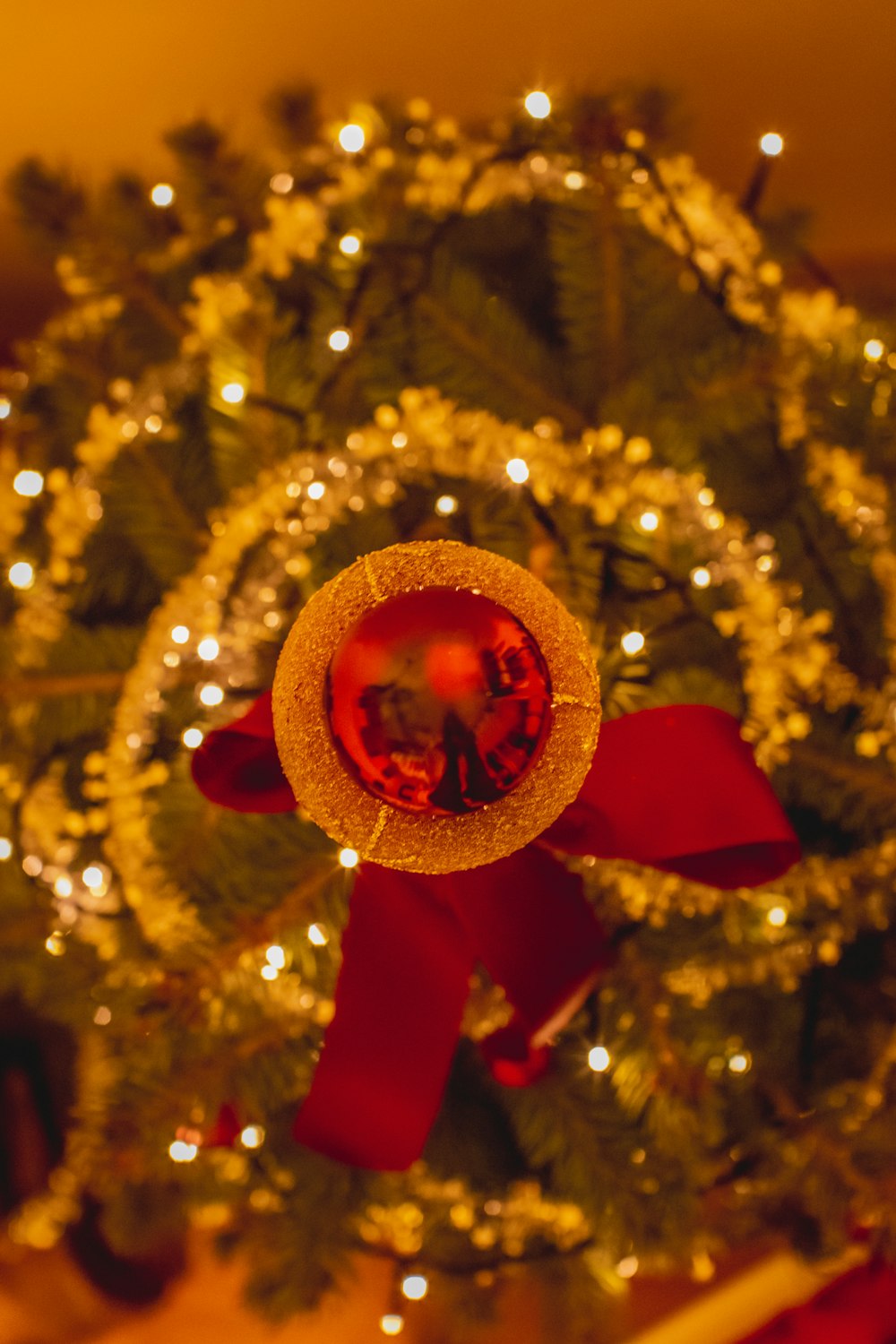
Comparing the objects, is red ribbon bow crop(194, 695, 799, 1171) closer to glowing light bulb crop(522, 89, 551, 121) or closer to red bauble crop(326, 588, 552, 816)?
red bauble crop(326, 588, 552, 816)

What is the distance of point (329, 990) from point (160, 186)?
0.60m

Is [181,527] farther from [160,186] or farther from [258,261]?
[160,186]

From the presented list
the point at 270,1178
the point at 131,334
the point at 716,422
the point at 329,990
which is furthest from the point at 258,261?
the point at 270,1178

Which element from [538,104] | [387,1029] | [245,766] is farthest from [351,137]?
[387,1029]

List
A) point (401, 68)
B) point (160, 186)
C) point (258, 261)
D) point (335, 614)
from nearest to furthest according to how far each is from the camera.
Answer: point (335, 614) → point (258, 261) → point (160, 186) → point (401, 68)

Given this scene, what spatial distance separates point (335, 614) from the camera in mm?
353

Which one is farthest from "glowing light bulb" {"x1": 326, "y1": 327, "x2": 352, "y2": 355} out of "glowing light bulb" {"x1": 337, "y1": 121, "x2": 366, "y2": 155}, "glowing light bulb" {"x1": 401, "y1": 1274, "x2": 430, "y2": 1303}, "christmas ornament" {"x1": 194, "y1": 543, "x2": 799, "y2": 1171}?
"glowing light bulb" {"x1": 401, "y1": 1274, "x2": 430, "y2": 1303}

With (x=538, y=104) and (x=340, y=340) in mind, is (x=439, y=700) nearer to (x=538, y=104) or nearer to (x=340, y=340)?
(x=340, y=340)

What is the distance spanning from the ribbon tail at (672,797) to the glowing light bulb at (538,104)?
394mm

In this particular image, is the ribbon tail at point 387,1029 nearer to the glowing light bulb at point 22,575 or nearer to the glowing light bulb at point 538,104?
the glowing light bulb at point 22,575

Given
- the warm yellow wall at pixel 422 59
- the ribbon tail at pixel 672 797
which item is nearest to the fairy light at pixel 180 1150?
the ribbon tail at pixel 672 797

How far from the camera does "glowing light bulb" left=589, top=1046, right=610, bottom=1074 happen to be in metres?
0.54

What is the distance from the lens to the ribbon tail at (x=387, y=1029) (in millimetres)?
438

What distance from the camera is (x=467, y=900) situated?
0.44 metres
